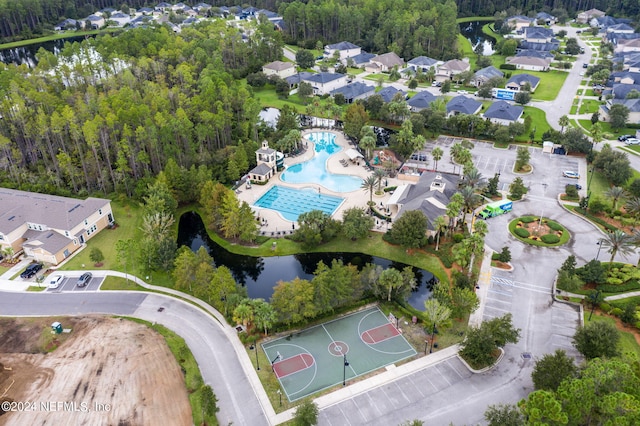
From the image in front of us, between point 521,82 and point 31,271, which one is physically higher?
point 521,82

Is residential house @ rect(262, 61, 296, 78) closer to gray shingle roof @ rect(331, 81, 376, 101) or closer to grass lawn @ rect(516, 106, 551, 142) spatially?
gray shingle roof @ rect(331, 81, 376, 101)

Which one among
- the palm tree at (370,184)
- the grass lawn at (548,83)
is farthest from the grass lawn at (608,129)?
the palm tree at (370,184)

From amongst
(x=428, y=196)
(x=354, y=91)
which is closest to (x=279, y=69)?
(x=354, y=91)

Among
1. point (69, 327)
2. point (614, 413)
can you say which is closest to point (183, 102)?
point (69, 327)

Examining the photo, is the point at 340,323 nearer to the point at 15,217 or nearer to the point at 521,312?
the point at 521,312

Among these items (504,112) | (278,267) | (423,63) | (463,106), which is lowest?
(278,267)

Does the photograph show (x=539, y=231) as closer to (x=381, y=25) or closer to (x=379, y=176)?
(x=379, y=176)
